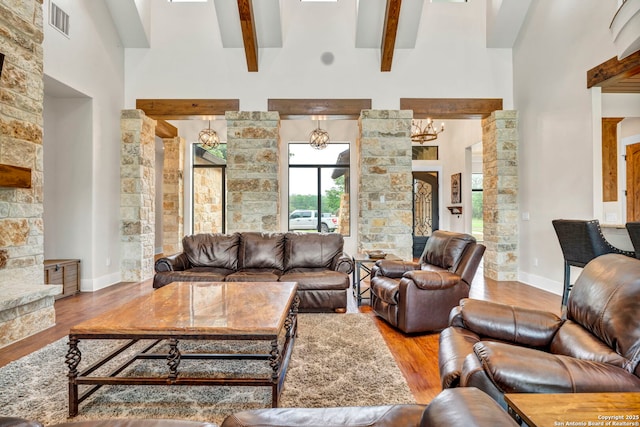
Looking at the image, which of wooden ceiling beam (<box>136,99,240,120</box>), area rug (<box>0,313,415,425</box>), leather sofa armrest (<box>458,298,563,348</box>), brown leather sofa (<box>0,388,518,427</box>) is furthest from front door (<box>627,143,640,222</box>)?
wooden ceiling beam (<box>136,99,240,120</box>)

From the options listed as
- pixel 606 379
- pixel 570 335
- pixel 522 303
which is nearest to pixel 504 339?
pixel 570 335

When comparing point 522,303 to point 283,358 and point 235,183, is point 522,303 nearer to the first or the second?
point 283,358

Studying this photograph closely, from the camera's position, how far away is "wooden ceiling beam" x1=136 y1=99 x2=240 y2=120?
5.79m

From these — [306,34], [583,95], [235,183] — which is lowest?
[235,183]

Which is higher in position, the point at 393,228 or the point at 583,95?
the point at 583,95

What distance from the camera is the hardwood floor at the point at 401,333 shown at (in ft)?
7.51

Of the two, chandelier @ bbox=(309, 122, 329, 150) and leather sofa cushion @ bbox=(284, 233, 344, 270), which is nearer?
leather sofa cushion @ bbox=(284, 233, 344, 270)

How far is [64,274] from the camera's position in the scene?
14.7 feet

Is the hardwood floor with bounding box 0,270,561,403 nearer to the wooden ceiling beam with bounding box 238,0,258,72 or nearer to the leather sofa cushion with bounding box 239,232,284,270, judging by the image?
the leather sofa cushion with bounding box 239,232,284,270

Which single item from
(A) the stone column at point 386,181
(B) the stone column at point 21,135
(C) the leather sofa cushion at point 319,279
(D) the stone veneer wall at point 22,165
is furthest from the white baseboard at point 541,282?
(B) the stone column at point 21,135

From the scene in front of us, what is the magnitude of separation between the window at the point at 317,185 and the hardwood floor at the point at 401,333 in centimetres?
373

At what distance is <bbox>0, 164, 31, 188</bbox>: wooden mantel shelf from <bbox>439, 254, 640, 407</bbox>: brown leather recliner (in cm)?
365

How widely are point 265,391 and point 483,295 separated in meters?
3.59

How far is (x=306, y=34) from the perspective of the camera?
19.1 ft
